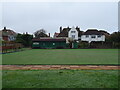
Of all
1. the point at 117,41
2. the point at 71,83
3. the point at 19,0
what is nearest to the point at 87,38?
the point at 117,41

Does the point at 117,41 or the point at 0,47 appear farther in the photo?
the point at 117,41

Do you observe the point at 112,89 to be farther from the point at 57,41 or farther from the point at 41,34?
the point at 41,34

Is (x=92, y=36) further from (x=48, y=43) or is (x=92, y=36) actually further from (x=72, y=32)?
(x=48, y=43)

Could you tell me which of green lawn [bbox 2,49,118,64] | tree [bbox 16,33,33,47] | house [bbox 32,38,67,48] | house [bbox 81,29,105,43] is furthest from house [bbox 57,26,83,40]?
green lawn [bbox 2,49,118,64]

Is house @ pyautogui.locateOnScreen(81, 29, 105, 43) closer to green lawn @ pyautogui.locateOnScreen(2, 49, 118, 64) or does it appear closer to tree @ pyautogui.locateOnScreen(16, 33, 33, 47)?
tree @ pyautogui.locateOnScreen(16, 33, 33, 47)

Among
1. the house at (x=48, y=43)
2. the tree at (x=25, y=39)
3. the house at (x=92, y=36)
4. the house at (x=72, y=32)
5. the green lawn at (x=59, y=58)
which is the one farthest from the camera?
the house at (x=72, y=32)

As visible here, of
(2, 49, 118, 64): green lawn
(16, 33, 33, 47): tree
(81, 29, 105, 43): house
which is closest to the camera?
(2, 49, 118, 64): green lawn

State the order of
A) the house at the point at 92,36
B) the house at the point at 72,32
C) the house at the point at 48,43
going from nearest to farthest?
the house at the point at 48,43 → the house at the point at 92,36 → the house at the point at 72,32

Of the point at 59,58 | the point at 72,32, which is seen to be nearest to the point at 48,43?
the point at 72,32

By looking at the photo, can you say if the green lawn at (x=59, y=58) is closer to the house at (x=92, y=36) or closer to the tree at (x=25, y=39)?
the tree at (x=25, y=39)

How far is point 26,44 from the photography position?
32.8 meters

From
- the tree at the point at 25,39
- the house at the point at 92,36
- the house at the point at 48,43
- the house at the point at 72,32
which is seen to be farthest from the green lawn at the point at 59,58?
the house at the point at 72,32

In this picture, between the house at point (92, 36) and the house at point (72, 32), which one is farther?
the house at point (72, 32)

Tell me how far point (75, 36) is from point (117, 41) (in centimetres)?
1322
